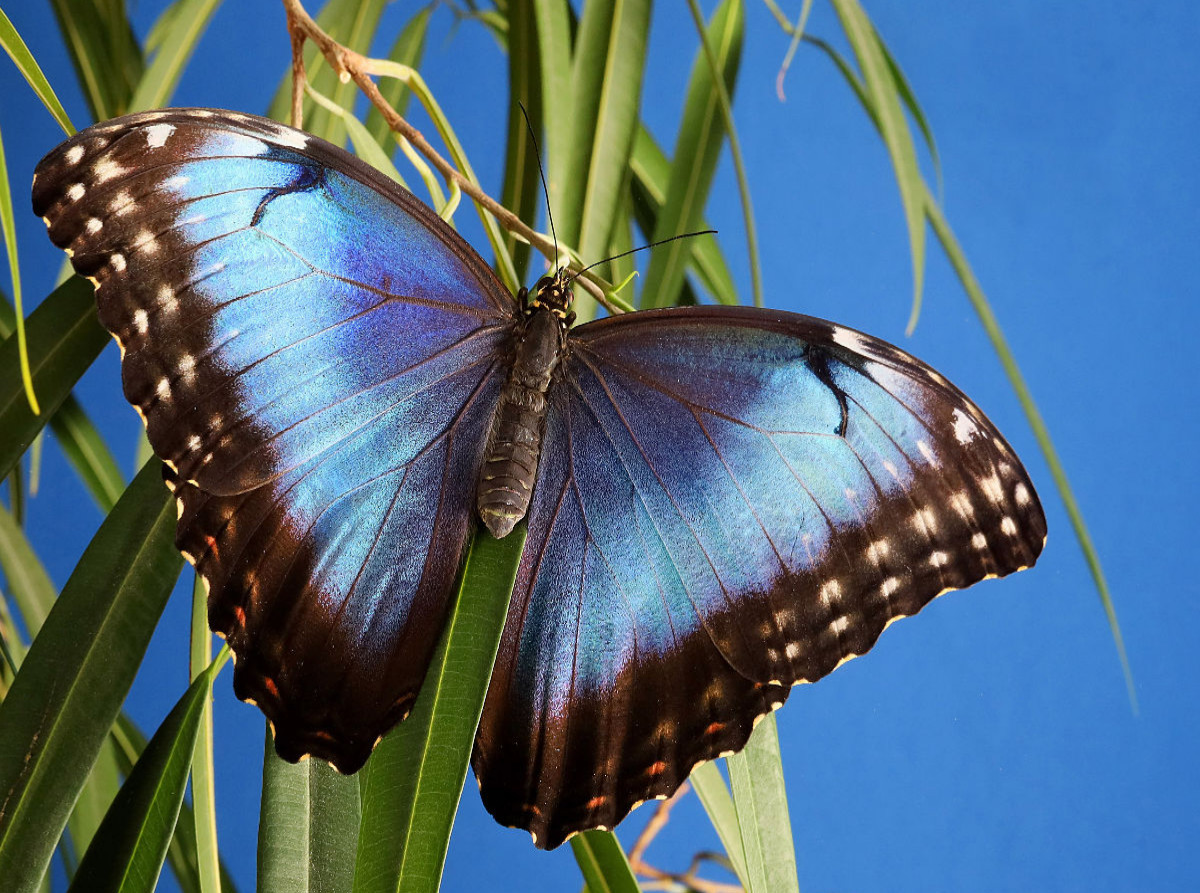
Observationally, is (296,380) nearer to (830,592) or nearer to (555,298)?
(555,298)

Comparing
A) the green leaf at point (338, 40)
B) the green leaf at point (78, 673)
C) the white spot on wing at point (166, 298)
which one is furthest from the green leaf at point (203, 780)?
the green leaf at point (338, 40)

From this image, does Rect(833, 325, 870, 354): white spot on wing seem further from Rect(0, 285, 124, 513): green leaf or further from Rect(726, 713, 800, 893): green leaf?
Rect(0, 285, 124, 513): green leaf

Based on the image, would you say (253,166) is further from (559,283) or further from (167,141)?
(559,283)

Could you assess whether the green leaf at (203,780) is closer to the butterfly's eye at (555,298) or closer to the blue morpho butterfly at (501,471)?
the blue morpho butterfly at (501,471)

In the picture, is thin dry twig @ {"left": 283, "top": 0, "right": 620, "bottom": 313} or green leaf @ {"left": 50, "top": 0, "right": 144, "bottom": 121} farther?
green leaf @ {"left": 50, "top": 0, "right": 144, "bottom": 121}

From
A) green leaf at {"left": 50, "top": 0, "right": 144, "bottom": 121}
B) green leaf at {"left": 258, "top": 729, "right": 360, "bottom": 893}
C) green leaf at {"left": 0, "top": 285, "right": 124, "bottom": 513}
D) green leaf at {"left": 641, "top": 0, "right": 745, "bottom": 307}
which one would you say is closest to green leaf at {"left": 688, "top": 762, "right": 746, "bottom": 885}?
green leaf at {"left": 258, "top": 729, "right": 360, "bottom": 893}

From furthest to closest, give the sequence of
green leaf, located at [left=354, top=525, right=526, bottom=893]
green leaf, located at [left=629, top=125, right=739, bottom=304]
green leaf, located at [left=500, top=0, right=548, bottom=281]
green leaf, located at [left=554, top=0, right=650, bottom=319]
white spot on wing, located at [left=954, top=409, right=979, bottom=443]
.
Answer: green leaf, located at [left=629, top=125, right=739, bottom=304]
green leaf, located at [left=500, top=0, right=548, bottom=281]
green leaf, located at [left=554, top=0, right=650, bottom=319]
white spot on wing, located at [left=954, top=409, right=979, bottom=443]
green leaf, located at [left=354, top=525, right=526, bottom=893]
